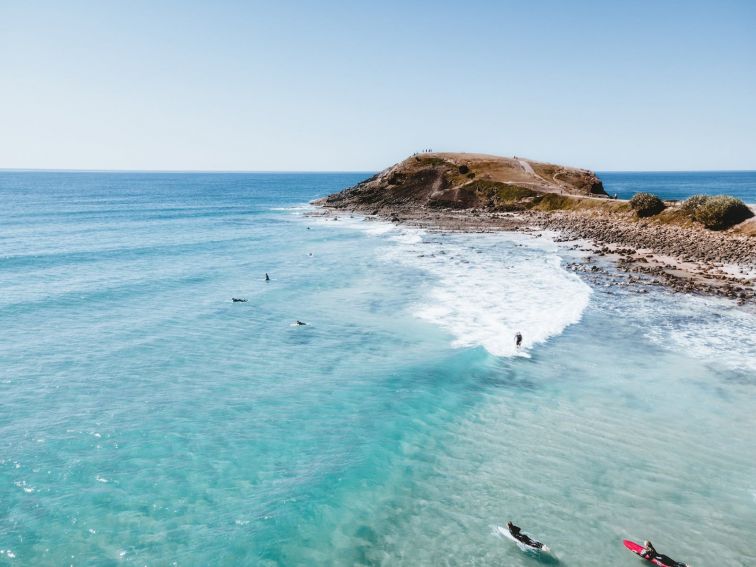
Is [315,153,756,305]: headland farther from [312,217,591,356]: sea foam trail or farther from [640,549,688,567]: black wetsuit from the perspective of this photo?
[640,549,688,567]: black wetsuit

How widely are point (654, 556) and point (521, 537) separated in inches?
119

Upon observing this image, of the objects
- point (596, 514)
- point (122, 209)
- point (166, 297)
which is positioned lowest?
point (596, 514)

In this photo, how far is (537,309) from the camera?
3172cm

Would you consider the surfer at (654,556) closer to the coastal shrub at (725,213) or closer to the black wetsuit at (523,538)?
the black wetsuit at (523,538)

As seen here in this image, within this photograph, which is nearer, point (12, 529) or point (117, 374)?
point (12, 529)

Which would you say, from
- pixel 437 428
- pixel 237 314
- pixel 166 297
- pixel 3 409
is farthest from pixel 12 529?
pixel 166 297

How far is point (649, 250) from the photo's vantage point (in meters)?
48.9

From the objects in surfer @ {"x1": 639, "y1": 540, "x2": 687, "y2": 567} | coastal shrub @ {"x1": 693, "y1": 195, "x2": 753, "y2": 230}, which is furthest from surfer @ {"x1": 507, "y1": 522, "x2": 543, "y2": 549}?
coastal shrub @ {"x1": 693, "y1": 195, "x2": 753, "y2": 230}

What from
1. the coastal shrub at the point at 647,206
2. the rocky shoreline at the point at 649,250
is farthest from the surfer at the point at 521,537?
the coastal shrub at the point at 647,206

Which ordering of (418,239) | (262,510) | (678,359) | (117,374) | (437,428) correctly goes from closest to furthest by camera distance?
(262,510)
(437,428)
(117,374)
(678,359)
(418,239)

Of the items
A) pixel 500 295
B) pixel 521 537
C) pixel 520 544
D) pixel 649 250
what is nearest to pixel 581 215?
pixel 649 250

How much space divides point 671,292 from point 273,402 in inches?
1167

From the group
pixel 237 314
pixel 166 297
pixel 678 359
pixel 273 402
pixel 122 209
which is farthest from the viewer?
pixel 122 209

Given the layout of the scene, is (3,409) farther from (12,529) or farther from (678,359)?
(678,359)
